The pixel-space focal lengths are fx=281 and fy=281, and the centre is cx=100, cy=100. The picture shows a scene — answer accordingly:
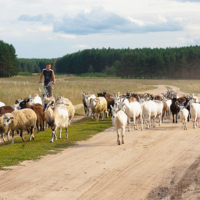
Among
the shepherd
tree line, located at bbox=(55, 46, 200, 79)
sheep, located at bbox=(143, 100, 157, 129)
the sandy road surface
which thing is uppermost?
tree line, located at bbox=(55, 46, 200, 79)

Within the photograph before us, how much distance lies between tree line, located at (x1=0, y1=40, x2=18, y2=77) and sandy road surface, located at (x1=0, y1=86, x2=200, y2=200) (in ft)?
239

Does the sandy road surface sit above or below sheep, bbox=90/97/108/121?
below

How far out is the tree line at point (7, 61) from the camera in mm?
77688

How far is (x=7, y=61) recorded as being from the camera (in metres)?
78.5

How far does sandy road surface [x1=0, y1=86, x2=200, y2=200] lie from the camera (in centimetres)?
594

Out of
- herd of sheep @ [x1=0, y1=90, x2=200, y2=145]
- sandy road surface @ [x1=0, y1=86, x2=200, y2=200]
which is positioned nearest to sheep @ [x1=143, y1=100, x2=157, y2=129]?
herd of sheep @ [x1=0, y1=90, x2=200, y2=145]

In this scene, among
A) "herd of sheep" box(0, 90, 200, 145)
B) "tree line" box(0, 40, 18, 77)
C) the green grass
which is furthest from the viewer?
"tree line" box(0, 40, 18, 77)

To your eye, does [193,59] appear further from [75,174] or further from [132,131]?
[75,174]

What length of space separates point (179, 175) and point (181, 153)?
222 centimetres

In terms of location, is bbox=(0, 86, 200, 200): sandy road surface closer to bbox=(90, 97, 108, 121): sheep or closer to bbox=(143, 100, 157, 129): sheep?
bbox=(143, 100, 157, 129): sheep

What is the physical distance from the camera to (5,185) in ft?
20.8

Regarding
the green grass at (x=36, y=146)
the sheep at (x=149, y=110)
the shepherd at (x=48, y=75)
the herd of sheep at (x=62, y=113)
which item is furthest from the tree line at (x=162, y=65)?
the green grass at (x=36, y=146)

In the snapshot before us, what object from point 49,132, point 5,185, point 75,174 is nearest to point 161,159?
point 75,174

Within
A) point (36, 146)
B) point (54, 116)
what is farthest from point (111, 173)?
point (54, 116)
